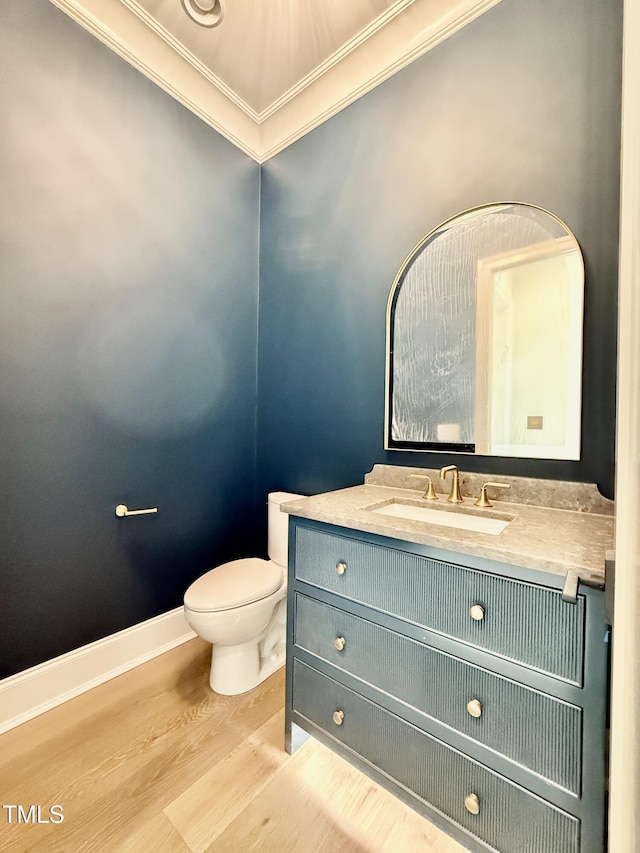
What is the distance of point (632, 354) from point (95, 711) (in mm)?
2085

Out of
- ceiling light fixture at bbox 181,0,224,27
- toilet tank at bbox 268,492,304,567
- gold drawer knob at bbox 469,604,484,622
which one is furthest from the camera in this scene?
toilet tank at bbox 268,492,304,567

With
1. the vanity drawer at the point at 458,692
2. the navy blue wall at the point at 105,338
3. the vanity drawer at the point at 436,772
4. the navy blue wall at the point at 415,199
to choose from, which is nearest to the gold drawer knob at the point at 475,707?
the vanity drawer at the point at 458,692

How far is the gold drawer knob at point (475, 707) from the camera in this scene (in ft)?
2.88

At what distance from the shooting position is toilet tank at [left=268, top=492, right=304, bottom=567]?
75.2 inches

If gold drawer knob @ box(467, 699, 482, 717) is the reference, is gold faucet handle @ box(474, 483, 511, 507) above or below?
above

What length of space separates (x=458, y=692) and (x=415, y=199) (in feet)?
6.03

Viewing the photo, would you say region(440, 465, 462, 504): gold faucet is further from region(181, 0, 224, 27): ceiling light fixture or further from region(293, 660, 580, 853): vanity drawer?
region(181, 0, 224, 27): ceiling light fixture

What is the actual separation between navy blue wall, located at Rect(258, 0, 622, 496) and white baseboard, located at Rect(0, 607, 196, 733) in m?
0.90

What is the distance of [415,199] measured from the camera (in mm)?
1597

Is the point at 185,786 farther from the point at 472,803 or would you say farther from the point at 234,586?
the point at 472,803

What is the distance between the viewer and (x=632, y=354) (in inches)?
19.8

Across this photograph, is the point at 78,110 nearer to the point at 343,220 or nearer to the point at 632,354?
the point at 343,220

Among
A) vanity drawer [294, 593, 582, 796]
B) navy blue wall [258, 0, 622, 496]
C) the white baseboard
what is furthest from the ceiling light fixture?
the white baseboard

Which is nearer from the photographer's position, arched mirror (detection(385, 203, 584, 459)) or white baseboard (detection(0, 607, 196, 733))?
arched mirror (detection(385, 203, 584, 459))
